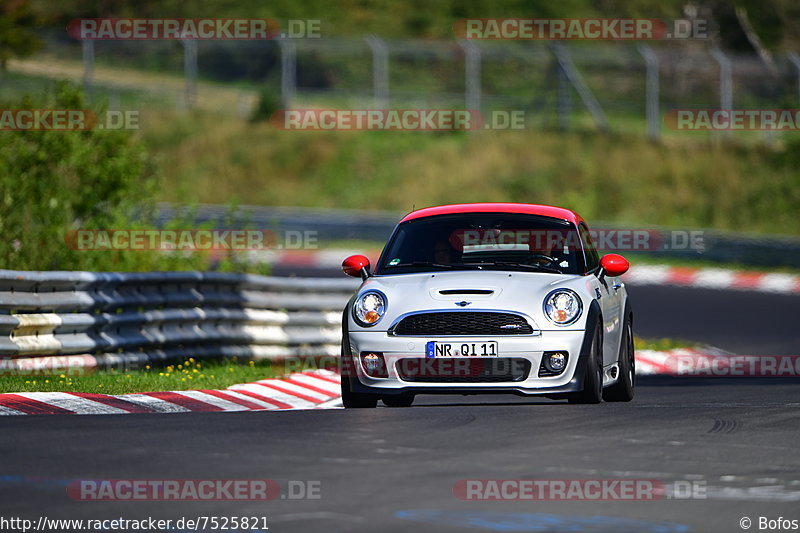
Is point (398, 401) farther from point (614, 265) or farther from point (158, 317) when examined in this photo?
point (158, 317)

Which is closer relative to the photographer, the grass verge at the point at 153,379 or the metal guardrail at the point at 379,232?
the grass verge at the point at 153,379

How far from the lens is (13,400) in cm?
1180

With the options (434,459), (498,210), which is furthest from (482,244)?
(434,459)

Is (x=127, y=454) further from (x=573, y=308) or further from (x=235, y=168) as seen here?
(x=235, y=168)

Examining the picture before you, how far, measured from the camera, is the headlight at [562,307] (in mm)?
11523

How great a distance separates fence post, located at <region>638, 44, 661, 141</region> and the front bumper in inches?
970

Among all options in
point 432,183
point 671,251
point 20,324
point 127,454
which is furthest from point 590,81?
point 127,454

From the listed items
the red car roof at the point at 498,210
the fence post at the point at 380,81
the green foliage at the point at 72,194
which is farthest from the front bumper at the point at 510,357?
the fence post at the point at 380,81

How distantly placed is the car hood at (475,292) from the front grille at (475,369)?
338 mm

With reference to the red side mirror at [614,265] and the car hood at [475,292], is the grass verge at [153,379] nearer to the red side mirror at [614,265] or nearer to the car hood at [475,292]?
the car hood at [475,292]

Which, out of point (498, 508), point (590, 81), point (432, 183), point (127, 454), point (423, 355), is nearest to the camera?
point (498, 508)

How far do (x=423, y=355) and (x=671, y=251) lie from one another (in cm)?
2225

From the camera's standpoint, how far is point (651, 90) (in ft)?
125

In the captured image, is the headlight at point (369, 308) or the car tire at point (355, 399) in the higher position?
the headlight at point (369, 308)
